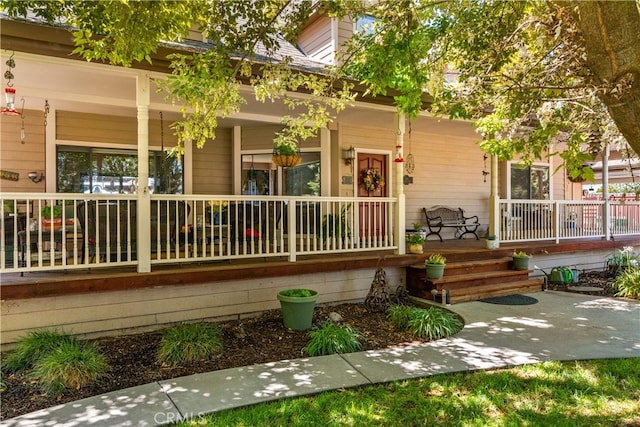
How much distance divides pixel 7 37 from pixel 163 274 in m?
2.89

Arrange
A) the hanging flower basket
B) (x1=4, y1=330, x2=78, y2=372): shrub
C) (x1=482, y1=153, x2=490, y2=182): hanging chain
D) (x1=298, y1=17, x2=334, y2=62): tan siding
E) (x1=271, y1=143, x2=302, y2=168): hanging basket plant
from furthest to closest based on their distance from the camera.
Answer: (x1=482, y1=153, x2=490, y2=182): hanging chain < (x1=298, y1=17, x2=334, y2=62): tan siding < the hanging flower basket < (x1=271, y1=143, x2=302, y2=168): hanging basket plant < (x1=4, y1=330, x2=78, y2=372): shrub

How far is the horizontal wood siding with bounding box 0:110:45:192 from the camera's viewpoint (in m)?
6.50

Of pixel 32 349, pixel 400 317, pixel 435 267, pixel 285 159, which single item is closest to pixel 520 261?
pixel 435 267

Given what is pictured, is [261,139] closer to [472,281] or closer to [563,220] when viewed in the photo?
[472,281]

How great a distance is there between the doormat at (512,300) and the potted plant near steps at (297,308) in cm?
296

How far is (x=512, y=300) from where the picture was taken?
617cm

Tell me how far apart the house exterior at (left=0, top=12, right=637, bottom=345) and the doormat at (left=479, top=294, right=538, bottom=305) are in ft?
4.73

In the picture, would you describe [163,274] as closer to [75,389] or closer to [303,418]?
[75,389]

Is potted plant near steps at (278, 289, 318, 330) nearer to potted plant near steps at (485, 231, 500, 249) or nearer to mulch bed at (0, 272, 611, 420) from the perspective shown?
mulch bed at (0, 272, 611, 420)

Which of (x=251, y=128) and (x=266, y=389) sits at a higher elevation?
(x=251, y=128)

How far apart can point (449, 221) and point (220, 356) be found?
7.04 metres

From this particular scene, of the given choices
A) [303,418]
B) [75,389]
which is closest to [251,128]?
[75,389]

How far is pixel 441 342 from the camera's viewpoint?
14.2 ft

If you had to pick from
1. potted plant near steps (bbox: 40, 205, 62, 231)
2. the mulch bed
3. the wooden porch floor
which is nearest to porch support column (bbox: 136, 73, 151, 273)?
the wooden porch floor
